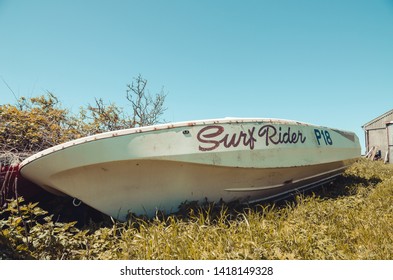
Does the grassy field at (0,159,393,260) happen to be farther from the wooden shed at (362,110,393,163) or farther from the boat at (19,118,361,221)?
the wooden shed at (362,110,393,163)

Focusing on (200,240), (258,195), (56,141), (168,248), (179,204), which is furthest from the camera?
(56,141)

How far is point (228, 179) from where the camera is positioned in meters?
3.02

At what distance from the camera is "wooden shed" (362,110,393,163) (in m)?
12.9

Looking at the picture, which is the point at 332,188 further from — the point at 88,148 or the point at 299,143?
the point at 88,148

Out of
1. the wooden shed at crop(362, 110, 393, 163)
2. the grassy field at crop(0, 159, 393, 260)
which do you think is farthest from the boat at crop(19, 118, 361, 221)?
the wooden shed at crop(362, 110, 393, 163)

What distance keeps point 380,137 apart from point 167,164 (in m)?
16.3

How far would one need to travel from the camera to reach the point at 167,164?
264 cm

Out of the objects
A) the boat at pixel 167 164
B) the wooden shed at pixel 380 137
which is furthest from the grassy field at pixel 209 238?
the wooden shed at pixel 380 137

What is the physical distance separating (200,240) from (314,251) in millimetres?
881

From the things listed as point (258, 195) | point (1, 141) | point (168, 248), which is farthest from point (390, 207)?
point (1, 141)

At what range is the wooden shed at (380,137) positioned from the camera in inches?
507

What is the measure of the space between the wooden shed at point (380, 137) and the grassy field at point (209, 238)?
42.2 ft

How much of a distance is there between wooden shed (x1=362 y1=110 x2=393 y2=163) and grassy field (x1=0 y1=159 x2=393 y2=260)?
1287cm

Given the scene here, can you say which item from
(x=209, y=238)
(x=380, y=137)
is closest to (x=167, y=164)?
(x=209, y=238)
